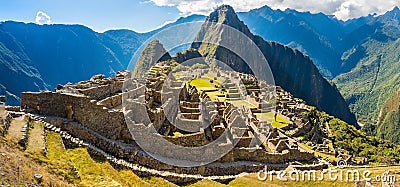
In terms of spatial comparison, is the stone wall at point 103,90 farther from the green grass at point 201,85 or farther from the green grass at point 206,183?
the green grass at point 201,85

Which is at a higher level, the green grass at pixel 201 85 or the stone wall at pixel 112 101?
the green grass at pixel 201 85

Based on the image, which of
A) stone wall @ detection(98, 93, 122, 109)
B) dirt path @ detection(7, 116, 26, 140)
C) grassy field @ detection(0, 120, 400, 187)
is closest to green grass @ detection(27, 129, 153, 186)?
grassy field @ detection(0, 120, 400, 187)

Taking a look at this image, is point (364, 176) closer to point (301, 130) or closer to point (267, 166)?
point (267, 166)

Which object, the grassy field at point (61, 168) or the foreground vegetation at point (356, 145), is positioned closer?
the grassy field at point (61, 168)

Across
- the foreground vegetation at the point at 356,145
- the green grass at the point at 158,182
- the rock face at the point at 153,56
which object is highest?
the rock face at the point at 153,56

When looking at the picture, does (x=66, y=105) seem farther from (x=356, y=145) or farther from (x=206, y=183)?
(x=356, y=145)

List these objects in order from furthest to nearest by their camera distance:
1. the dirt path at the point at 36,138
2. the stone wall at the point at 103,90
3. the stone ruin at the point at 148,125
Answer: the stone wall at the point at 103,90
the stone ruin at the point at 148,125
the dirt path at the point at 36,138

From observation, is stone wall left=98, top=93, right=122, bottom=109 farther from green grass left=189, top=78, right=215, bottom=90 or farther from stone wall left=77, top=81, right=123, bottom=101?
green grass left=189, top=78, right=215, bottom=90

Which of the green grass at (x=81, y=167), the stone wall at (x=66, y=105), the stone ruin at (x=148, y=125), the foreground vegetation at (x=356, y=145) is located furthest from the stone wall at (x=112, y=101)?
the foreground vegetation at (x=356, y=145)

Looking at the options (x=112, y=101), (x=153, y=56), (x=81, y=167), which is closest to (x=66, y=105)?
(x=81, y=167)
